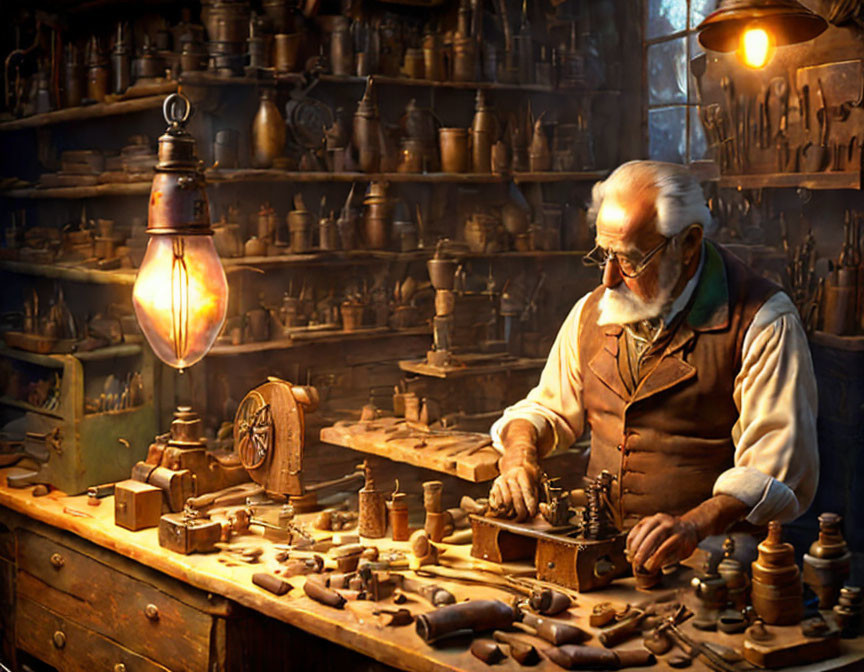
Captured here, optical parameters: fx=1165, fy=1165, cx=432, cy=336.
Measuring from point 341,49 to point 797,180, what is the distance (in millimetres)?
2237

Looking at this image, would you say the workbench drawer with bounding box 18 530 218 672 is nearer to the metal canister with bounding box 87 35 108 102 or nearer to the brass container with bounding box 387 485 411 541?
the brass container with bounding box 387 485 411 541

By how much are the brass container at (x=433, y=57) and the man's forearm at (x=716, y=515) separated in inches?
133

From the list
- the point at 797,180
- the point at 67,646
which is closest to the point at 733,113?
the point at 797,180

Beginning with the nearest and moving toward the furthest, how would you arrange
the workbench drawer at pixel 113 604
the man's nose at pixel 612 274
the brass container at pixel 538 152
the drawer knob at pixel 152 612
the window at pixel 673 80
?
the man's nose at pixel 612 274 → the workbench drawer at pixel 113 604 → the drawer knob at pixel 152 612 → the brass container at pixel 538 152 → the window at pixel 673 80

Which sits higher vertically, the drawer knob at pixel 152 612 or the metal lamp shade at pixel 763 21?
the metal lamp shade at pixel 763 21

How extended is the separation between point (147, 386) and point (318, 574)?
65.9 inches

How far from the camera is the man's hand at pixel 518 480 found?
11.1 ft

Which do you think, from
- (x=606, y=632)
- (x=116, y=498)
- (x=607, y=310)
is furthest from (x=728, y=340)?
(x=116, y=498)

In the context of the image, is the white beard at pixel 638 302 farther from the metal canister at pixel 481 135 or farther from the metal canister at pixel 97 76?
the metal canister at pixel 97 76

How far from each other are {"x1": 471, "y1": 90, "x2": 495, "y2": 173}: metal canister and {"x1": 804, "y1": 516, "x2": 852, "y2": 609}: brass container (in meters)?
3.43

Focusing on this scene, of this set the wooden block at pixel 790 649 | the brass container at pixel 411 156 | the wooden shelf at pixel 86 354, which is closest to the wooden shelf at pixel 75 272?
the wooden shelf at pixel 86 354

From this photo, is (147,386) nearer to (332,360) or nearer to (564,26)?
(332,360)

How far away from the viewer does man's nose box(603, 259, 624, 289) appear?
3475 millimetres

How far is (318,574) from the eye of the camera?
344cm
